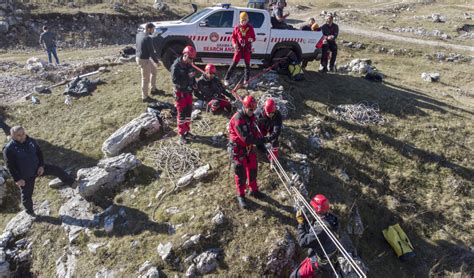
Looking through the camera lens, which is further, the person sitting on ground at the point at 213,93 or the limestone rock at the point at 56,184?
the person sitting on ground at the point at 213,93

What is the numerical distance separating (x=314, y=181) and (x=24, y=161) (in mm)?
5899

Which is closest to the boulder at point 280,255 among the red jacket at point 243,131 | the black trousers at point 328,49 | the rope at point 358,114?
the red jacket at point 243,131

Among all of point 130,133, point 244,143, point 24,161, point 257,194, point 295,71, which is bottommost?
point 257,194

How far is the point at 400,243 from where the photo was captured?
729cm


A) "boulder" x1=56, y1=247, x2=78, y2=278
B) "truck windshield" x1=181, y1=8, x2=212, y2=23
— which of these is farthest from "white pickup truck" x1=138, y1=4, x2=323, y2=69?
"boulder" x1=56, y1=247, x2=78, y2=278

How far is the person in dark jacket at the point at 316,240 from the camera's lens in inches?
207

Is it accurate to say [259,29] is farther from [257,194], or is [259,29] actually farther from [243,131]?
[257,194]

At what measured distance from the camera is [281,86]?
1055 cm

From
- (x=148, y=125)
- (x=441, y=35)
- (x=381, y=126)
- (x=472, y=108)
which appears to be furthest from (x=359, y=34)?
(x=148, y=125)

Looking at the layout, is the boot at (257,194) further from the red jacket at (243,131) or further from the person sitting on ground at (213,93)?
the person sitting on ground at (213,93)

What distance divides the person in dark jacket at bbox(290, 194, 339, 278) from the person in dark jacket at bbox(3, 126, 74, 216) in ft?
16.6

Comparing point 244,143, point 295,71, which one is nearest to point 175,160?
point 244,143

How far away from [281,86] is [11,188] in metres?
7.41

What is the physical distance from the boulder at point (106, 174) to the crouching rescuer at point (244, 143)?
2.54 m
